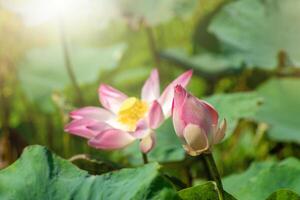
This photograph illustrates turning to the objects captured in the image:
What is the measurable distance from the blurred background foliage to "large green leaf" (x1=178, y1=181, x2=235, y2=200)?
33.2 inches

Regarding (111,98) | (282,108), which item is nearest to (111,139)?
(111,98)

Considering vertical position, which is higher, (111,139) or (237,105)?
(111,139)

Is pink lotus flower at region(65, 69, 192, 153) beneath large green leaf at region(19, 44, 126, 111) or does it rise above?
above

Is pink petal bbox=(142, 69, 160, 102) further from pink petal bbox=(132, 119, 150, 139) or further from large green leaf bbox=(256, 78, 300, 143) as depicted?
large green leaf bbox=(256, 78, 300, 143)

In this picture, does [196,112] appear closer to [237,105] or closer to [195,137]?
[195,137]

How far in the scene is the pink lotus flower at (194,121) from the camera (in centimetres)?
90

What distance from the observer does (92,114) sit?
124 centimetres

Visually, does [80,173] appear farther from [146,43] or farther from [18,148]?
[146,43]

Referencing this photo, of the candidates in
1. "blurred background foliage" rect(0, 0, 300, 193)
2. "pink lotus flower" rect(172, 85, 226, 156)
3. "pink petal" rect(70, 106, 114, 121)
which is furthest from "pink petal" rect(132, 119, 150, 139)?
"blurred background foliage" rect(0, 0, 300, 193)

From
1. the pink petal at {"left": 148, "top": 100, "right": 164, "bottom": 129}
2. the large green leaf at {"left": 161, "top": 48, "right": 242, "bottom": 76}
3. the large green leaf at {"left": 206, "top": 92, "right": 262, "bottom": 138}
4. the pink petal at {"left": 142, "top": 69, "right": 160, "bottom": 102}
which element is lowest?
the large green leaf at {"left": 161, "top": 48, "right": 242, "bottom": 76}

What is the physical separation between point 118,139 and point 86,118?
11cm

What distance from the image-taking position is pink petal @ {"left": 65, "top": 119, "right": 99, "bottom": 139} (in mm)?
1127

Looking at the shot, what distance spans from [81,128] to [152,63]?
145 cm

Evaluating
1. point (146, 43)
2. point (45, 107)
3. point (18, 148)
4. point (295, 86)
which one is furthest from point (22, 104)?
point (295, 86)
